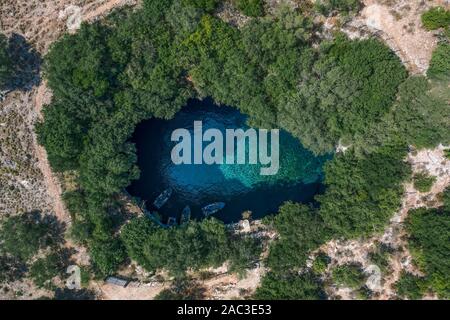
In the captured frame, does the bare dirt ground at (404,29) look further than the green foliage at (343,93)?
Yes

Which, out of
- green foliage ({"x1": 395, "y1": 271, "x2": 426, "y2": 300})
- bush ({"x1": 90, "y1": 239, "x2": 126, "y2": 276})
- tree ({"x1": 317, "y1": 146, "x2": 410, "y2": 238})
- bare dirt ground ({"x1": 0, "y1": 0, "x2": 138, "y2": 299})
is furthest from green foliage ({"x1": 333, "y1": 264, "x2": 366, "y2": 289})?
bare dirt ground ({"x1": 0, "y1": 0, "x2": 138, "y2": 299})

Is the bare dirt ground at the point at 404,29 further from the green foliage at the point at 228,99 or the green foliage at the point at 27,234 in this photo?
the green foliage at the point at 27,234

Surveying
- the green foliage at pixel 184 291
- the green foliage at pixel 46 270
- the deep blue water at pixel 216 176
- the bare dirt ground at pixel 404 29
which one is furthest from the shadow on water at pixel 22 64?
the bare dirt ground at pixel 404 29

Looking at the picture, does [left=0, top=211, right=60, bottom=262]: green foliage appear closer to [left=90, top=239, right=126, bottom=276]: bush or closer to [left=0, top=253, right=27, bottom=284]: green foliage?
[left=0, top=253, right=27, bottom=284]: green foliage

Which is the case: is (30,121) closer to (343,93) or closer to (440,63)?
(343,93)
